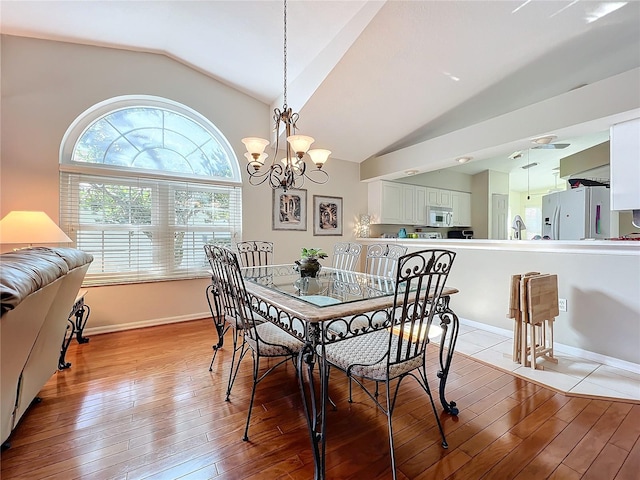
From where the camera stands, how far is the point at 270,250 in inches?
155

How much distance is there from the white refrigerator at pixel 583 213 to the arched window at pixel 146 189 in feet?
15.9

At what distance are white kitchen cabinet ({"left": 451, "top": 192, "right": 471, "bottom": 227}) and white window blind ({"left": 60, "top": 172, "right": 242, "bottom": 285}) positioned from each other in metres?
4.64

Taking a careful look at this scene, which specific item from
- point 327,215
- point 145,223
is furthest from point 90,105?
point 327,215

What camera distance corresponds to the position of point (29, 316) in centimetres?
129

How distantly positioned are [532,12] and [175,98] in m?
3.90

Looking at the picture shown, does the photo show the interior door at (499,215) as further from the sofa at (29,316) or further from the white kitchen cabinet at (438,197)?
the sofa at (29,316)

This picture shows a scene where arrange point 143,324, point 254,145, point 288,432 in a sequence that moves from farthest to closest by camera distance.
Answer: point 143,324 → point 254,145 → point 288,432

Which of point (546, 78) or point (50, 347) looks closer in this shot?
point (50, 347)

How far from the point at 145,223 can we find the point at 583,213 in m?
5.91

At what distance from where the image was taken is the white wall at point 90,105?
9.73 feet

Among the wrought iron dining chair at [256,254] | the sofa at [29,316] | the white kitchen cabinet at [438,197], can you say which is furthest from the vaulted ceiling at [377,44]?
the sofa at [29,316]

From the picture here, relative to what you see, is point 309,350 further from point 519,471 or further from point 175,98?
point 175,98

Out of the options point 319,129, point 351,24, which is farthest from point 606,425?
point 319,129

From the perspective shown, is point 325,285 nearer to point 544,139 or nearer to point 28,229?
point 28,229
